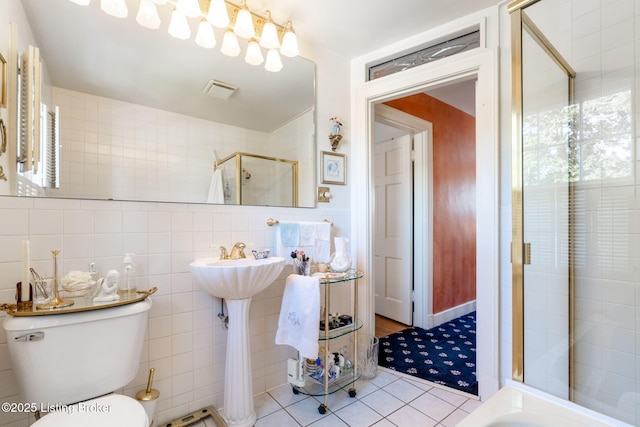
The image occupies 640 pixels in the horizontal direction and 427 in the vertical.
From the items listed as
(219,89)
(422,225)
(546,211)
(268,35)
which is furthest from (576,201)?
(219,89)

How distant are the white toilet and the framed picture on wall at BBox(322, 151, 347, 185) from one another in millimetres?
1440

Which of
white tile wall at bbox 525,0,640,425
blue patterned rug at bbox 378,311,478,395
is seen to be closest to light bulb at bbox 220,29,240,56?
white tile wall at bbox 525,0,640,425

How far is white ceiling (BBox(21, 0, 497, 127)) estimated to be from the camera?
132cm

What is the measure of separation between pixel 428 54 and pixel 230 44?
1318 millimetres

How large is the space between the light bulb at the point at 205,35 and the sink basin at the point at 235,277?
3.92ft

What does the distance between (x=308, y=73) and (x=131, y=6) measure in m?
1.07

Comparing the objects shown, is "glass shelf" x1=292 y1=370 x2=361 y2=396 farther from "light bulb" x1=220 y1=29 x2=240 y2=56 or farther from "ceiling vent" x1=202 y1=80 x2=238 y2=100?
"light bulb" x1=220 y1=29 x2=240 y2=56

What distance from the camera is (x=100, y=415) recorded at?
95 cm

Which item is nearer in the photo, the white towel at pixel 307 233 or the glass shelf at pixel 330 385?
the glass shelf at pixel 330 385

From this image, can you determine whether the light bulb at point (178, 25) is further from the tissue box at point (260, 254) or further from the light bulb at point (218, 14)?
the tissue box at point (260, 254)

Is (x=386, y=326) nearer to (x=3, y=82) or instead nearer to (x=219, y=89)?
(x=219, y=89)

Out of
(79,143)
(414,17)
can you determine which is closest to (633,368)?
(414,17)

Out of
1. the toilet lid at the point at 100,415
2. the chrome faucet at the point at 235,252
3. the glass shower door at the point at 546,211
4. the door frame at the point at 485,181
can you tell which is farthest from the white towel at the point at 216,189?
the glass shower door at the point at 546,211

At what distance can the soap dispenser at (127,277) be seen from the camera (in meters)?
1.34
